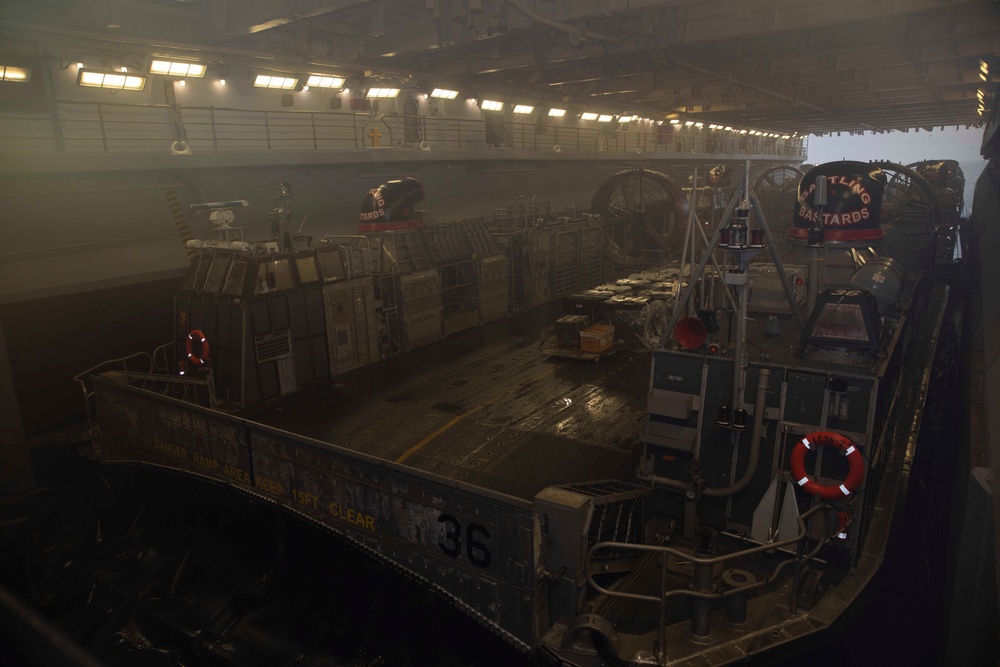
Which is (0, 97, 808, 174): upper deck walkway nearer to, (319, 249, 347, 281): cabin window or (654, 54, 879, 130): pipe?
(319, 249, 347, 281): cabin window

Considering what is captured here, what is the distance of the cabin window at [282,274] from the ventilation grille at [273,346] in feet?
3.28

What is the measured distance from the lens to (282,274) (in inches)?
530

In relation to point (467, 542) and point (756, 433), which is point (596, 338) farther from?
point (467, 542)

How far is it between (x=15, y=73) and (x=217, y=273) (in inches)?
249

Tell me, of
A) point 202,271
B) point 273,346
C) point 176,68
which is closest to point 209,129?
point 176,68

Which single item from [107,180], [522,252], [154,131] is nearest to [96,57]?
[154,131]

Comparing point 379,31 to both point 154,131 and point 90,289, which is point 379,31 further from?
point 90,289

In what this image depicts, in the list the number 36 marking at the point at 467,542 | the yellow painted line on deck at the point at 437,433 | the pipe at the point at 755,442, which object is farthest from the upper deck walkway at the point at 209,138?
the pipe at the point at 755,442

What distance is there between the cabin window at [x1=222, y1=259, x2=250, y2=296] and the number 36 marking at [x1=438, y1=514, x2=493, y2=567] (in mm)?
8678

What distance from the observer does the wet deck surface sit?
10031 mm

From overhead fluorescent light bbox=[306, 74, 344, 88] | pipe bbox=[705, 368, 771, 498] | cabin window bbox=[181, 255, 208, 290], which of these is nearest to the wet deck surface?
pipe bbox=[705, 368, 771, 498]

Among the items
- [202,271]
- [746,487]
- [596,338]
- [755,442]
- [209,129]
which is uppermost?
[209,129]

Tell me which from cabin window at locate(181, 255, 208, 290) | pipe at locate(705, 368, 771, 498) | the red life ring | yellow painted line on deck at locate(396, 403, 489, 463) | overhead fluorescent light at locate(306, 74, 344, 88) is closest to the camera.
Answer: the red life ring

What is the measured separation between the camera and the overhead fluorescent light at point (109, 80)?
48.6ft
